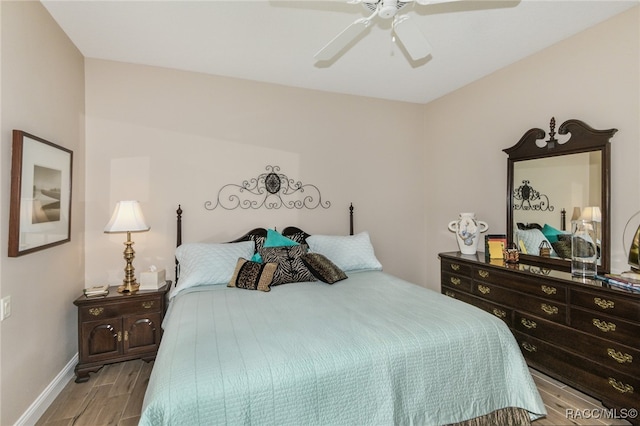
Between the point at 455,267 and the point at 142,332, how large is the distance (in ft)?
9.46

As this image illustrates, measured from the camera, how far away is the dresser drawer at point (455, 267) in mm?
2967

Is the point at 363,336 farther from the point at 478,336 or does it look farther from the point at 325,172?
the point at 325,172

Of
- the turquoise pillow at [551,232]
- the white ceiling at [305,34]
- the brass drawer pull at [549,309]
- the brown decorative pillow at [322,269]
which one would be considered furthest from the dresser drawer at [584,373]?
the white ceiling at [305,34]

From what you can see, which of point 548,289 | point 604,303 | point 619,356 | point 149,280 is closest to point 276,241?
point 149,280

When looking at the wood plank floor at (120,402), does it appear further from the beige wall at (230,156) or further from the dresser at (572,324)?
the beige wall at (230,156)

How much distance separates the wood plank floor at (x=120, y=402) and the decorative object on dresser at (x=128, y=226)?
68 centimetres

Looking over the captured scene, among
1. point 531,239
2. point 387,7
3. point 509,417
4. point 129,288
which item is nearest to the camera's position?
point 387,7

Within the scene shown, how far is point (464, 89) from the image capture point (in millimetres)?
3531

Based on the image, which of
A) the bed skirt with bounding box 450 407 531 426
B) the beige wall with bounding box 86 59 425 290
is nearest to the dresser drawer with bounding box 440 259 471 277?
the beige wall with bounding box 86 59 425 290

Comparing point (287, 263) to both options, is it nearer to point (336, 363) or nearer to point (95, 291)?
point (336, 363)

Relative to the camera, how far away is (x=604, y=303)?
6.48 ft

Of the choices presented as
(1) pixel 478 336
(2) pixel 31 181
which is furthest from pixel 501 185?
(2) pixel 31 181

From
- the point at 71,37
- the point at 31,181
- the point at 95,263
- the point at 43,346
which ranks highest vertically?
the point at 71,37

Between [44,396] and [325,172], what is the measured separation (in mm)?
2971
